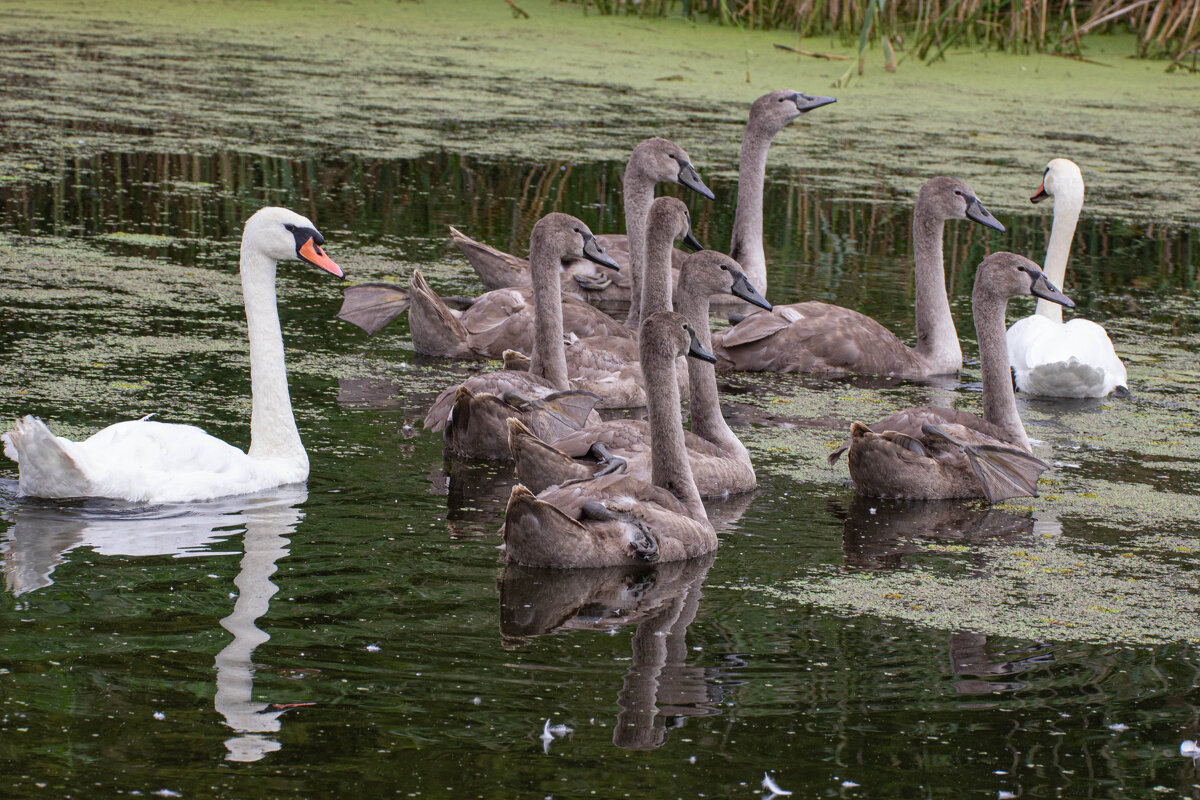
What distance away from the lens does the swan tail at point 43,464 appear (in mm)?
4832

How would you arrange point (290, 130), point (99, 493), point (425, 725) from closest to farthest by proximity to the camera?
point (425, 725)
point (99, 493)
point (290, 130)

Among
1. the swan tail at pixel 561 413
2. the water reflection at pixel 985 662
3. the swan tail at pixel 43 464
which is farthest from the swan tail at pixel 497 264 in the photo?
the water reflection at pixel 985 662

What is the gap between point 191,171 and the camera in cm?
1132

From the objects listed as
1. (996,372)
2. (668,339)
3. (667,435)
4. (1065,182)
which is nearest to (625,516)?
(667,435)

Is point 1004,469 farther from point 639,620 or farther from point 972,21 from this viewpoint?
point 972,21

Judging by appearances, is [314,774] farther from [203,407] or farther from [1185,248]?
[1185,248]

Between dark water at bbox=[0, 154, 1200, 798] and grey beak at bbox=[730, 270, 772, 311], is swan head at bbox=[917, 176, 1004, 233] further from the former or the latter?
grey beak at bbox=[730, 270, 772, 311]

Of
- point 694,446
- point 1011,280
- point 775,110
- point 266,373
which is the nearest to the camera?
point 266,373

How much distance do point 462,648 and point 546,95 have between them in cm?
1187

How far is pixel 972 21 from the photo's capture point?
52.2 feet

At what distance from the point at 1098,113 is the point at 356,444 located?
11356 millimetres

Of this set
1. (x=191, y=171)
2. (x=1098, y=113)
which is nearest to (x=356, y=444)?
(x=191, y=171)

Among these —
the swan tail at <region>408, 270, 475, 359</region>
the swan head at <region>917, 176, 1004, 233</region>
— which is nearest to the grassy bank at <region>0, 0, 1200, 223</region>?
the swan head at <region>917, 176, 1004, 233</region>

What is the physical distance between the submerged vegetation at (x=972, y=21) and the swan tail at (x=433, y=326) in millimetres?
9086
